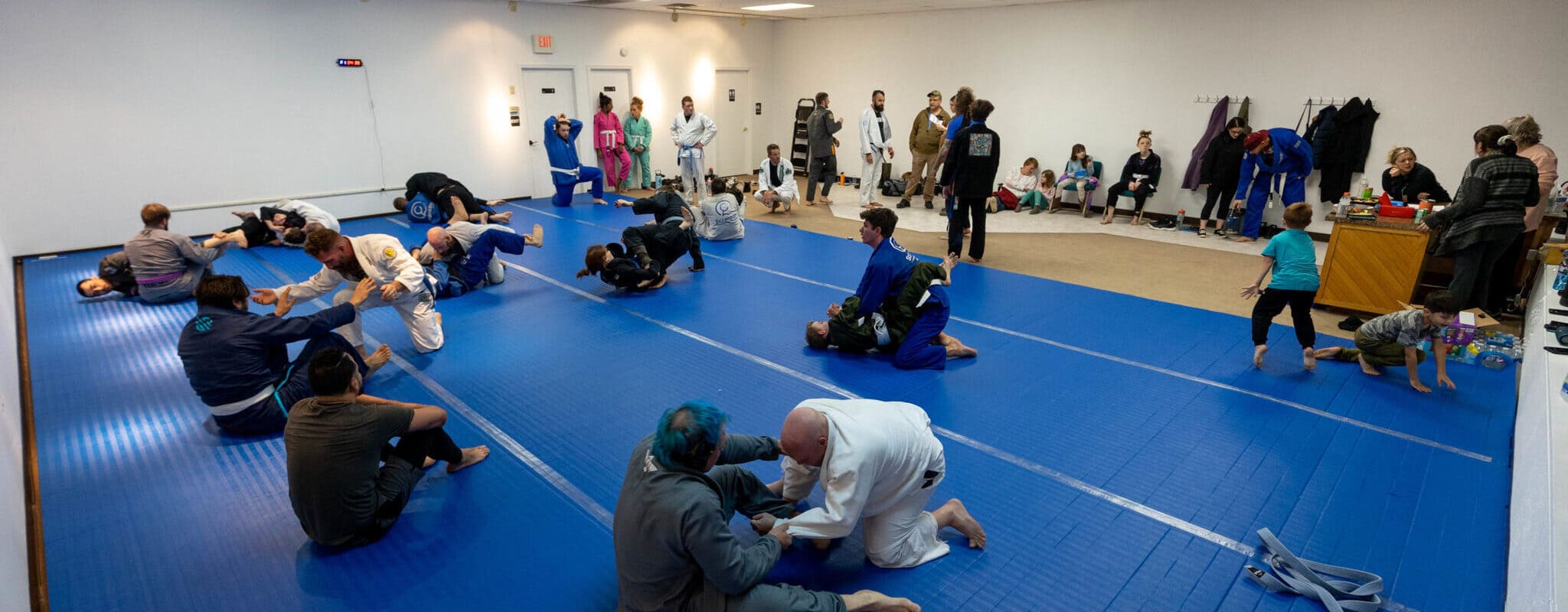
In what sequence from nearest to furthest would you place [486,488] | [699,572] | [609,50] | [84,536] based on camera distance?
[699,572]
[84,536]
[486,488]
[609,50]

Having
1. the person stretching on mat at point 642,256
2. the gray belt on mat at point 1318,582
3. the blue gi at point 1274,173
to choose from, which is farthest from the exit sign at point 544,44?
the gray belt on mat at point 1318,582

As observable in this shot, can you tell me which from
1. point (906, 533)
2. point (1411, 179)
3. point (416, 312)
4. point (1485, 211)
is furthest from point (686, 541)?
point (1411, 179)

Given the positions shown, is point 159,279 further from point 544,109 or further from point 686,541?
point 544,109

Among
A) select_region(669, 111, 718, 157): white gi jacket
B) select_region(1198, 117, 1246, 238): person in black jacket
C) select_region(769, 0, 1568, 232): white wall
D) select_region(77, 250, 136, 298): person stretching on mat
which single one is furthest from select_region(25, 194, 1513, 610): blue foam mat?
select_region(669, 111, 718, 157): white gi jacket

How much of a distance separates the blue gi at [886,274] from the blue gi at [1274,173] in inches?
264

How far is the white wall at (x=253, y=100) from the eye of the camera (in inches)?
318

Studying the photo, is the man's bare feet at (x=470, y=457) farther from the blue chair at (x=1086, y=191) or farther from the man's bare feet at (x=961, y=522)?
the blue chair at (x=1086, y=191)

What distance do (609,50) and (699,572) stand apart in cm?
1157

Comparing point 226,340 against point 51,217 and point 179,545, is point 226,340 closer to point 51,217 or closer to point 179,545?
point 179,545

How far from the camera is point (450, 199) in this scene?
9.04 m

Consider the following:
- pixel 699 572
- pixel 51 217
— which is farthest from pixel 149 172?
pixel 699 572

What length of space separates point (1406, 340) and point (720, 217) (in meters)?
6.46

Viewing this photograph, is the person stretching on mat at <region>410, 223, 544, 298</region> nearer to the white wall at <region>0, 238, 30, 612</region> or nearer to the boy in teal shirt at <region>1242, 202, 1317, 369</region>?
the white wall at <region>0, 238, 30, 612</region>

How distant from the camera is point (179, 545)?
329 cm
